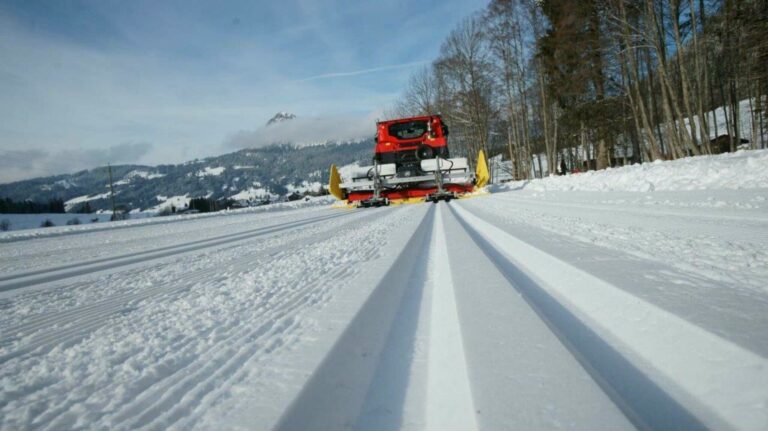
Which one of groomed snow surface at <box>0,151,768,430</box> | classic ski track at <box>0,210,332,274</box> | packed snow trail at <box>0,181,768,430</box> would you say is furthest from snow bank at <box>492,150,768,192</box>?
classic ski track at <box>0,210,332,274</box>

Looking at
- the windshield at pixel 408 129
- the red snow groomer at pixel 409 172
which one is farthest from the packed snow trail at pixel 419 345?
the windshield at pixel 408 129

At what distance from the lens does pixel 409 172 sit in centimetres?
1021

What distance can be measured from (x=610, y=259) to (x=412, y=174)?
8582 millimetres

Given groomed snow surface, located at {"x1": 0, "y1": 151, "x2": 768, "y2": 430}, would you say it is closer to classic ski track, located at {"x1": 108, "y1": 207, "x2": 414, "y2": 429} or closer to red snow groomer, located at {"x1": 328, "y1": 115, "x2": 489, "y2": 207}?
classic ski track, located at {"x1": 108, "y1": 207, "x2": 414, "y2": 429}

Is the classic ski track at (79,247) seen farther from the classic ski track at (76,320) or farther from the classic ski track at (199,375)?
the classic ski track at (199,375)

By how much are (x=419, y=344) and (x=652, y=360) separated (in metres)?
0.63

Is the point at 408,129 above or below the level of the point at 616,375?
above

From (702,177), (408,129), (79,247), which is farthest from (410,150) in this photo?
(79,247)

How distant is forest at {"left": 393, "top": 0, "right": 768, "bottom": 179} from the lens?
11.0 meters

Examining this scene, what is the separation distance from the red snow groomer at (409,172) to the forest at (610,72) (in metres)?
6.23

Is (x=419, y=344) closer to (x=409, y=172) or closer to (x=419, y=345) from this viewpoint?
(x=419, y=345)

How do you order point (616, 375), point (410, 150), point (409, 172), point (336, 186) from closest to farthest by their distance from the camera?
point (616, 375)
point (409, 172)
point (336, 186)
point (410, 150)

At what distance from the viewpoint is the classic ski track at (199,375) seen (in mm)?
773

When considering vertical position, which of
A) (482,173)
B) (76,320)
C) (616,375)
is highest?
(482,173)
